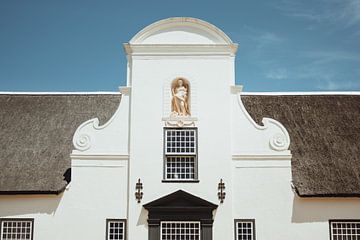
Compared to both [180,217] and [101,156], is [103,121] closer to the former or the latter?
[101,156]

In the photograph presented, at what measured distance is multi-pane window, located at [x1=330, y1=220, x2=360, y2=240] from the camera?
19.4 meters

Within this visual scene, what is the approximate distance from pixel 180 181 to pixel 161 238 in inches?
82.4

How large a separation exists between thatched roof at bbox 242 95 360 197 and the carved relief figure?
3818 mm

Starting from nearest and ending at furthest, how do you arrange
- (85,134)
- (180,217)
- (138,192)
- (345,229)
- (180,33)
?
(180,217)
(345,229)
(138,192)
(85,134)
(180,33)

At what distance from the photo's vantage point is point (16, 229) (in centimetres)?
1981

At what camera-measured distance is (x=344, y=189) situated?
1930cm

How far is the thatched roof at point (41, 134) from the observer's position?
2012 cm

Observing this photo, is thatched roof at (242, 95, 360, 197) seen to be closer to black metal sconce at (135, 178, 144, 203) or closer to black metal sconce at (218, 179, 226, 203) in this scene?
black metal sconce at (218, 179, 226, 203)

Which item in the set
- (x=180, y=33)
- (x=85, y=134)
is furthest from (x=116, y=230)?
(x=180, y=33)

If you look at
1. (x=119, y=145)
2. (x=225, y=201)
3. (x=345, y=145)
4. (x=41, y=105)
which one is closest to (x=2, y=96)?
(x=41, y=105)

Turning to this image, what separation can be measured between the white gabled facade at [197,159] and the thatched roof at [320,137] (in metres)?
0.56

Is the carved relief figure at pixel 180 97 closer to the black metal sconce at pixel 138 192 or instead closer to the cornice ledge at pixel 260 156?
the cornice ledge at pixel 260 156

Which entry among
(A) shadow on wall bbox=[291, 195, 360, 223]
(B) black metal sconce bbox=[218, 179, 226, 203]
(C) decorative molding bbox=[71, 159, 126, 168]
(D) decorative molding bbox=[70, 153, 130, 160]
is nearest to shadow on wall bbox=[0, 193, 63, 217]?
(C) decorative molding bbox=[71, 159, 126, 168]

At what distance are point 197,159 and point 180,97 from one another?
7.83ft
